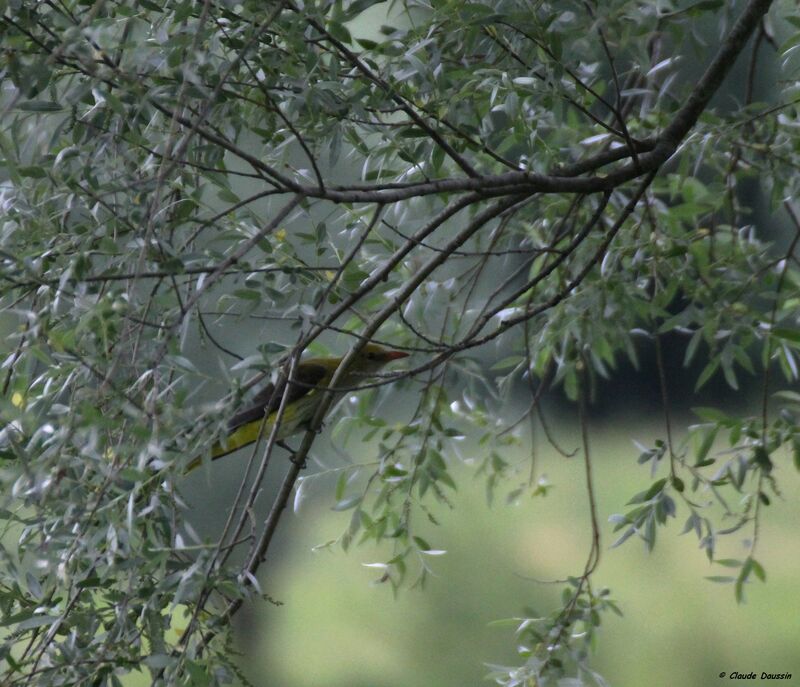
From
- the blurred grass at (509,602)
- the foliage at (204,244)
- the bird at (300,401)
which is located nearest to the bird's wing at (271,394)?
the bird at (300,401)

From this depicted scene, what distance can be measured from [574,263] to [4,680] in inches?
54.7

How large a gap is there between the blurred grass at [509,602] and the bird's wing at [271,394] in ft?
5.09

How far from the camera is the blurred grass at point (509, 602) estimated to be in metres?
3.88

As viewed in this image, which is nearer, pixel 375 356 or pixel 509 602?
pixel 375 356

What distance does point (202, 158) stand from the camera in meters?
1.43

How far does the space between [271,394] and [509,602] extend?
2762mm

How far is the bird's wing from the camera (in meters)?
1.66

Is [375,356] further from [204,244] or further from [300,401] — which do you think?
[204,244]

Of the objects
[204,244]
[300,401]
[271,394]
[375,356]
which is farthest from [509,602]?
[204,244]

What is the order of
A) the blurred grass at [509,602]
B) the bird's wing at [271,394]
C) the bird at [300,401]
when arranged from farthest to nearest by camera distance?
the blurred grass at [509,602] < the bird at [300,401] < the bird's wing at [271,394]

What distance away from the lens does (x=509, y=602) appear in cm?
405

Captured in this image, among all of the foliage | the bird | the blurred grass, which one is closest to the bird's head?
the bird

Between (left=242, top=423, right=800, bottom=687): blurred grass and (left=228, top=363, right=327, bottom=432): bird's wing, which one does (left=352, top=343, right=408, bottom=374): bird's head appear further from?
(left=242, top=423, right=800, bottom=687): blurred grass

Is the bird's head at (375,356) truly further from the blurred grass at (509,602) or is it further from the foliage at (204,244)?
the blurred grass at (509,602)
